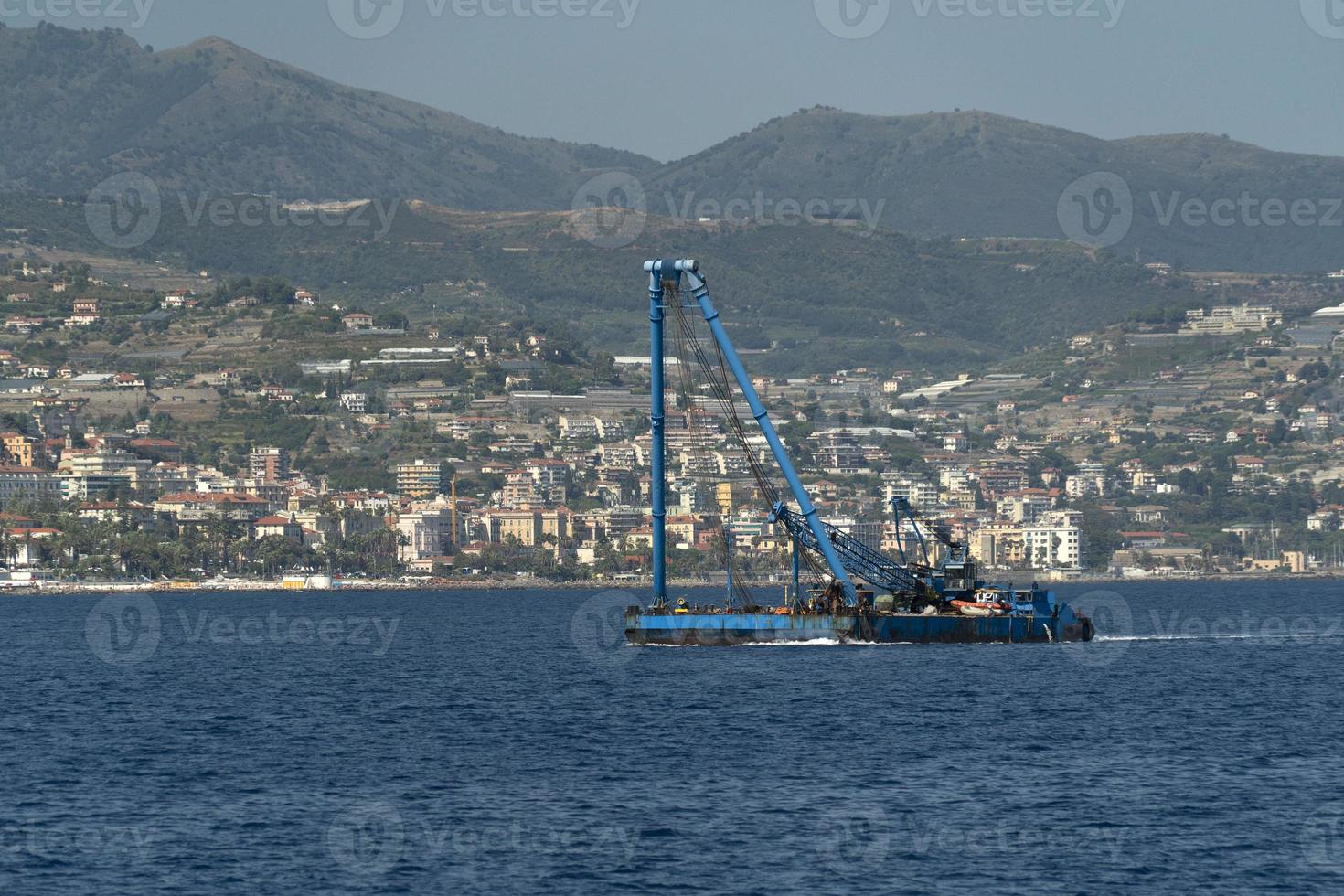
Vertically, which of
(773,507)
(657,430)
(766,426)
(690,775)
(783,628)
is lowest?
(690,775)

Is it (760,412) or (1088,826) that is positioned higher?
(760,412)

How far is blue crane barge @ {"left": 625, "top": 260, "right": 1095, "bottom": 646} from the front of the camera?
119625mm

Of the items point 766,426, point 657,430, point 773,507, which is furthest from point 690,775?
point 766,426

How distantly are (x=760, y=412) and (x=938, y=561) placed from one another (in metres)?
16.2

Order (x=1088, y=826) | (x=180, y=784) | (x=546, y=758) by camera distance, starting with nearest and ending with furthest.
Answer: (x=1088, y=826) → (x=180, y=784) → (x=546, y=758)

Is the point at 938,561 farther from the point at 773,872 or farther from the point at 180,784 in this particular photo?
the point at 773,872

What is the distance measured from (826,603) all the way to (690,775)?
49.1 meters

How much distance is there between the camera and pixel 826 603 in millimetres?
121812

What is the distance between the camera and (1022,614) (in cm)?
12450

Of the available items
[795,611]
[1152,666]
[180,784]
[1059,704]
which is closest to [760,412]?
[795,611]

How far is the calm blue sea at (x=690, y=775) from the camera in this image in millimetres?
58375

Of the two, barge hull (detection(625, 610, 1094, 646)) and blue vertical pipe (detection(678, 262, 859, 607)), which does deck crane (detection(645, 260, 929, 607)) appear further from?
barge hull (detection(625, 610, 1094, 646))

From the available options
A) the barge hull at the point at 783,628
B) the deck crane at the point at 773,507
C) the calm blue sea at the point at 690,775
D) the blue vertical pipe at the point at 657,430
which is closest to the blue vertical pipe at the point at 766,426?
the deck crane at the point at 773,507

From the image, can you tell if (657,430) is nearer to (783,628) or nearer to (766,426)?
(766,426)
